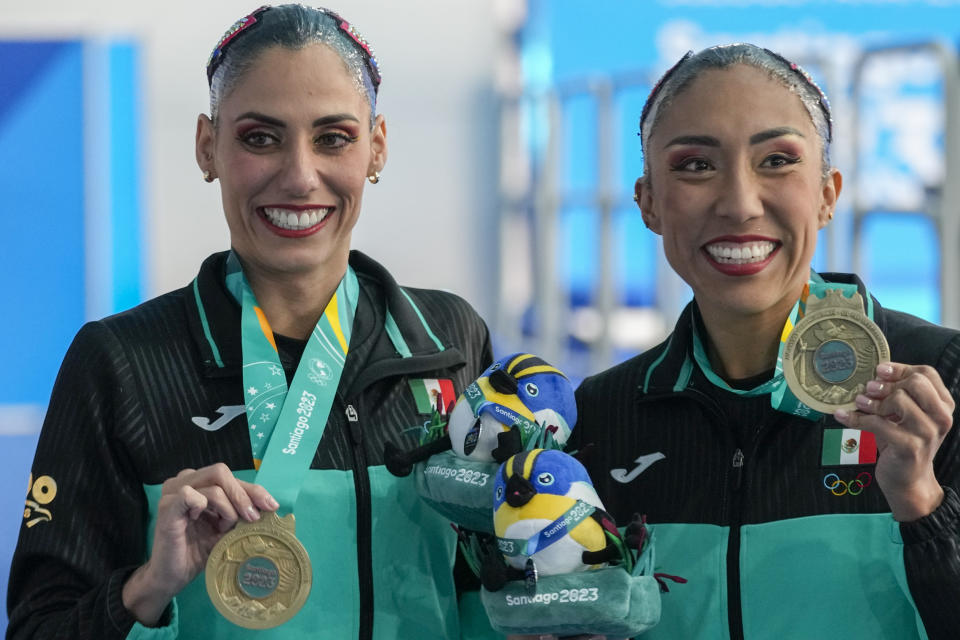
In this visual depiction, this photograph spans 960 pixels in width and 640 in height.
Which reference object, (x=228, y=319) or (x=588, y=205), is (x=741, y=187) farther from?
(x=588, y=205)

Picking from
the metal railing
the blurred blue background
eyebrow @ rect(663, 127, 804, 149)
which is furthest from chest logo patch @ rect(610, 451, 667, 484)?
the blurred blue background

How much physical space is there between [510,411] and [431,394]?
0.32m

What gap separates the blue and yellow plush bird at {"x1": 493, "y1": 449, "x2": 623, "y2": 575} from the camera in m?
1.77

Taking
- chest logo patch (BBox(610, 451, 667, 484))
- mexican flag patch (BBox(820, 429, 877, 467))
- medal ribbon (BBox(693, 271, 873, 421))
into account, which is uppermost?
medal ribbon (BBox(693, 271, 873, 421))

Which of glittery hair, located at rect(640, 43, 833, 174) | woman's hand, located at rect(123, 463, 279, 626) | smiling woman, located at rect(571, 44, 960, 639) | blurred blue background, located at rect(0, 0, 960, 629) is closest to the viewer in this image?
woman's hand, located at rect(123, 463, 279, 626)

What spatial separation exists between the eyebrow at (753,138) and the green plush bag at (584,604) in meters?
0.71

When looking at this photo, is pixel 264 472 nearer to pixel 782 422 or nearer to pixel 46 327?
pixel 782 422

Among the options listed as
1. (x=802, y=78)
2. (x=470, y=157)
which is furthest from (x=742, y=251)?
(x=470, y=157)

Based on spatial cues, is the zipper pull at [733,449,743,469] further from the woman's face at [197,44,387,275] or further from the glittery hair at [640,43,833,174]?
the woman's face at [197,44,387,275]

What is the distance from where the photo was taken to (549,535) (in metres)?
1.77

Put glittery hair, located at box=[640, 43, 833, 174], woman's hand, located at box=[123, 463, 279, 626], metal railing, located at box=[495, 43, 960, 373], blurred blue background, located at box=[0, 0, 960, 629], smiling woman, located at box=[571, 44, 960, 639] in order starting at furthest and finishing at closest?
1. blurred blue background, located at box=[0, 0, 960, 629]
2. metal railing, located at box=[495, 43, 960, 373]
3. glittery hair, located at box=[640, 43, 833, 174]
4. smiling woman, located at box=[571, 44, 960, 639]
5. woman's hand, located at box=[123, 463, 279, 626]

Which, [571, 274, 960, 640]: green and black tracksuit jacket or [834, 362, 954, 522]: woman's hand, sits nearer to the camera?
[834, 362, 954, 522]: woman's hand

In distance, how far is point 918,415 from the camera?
67.8 inches

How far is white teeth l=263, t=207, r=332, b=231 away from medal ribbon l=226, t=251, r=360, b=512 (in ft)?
0.42
